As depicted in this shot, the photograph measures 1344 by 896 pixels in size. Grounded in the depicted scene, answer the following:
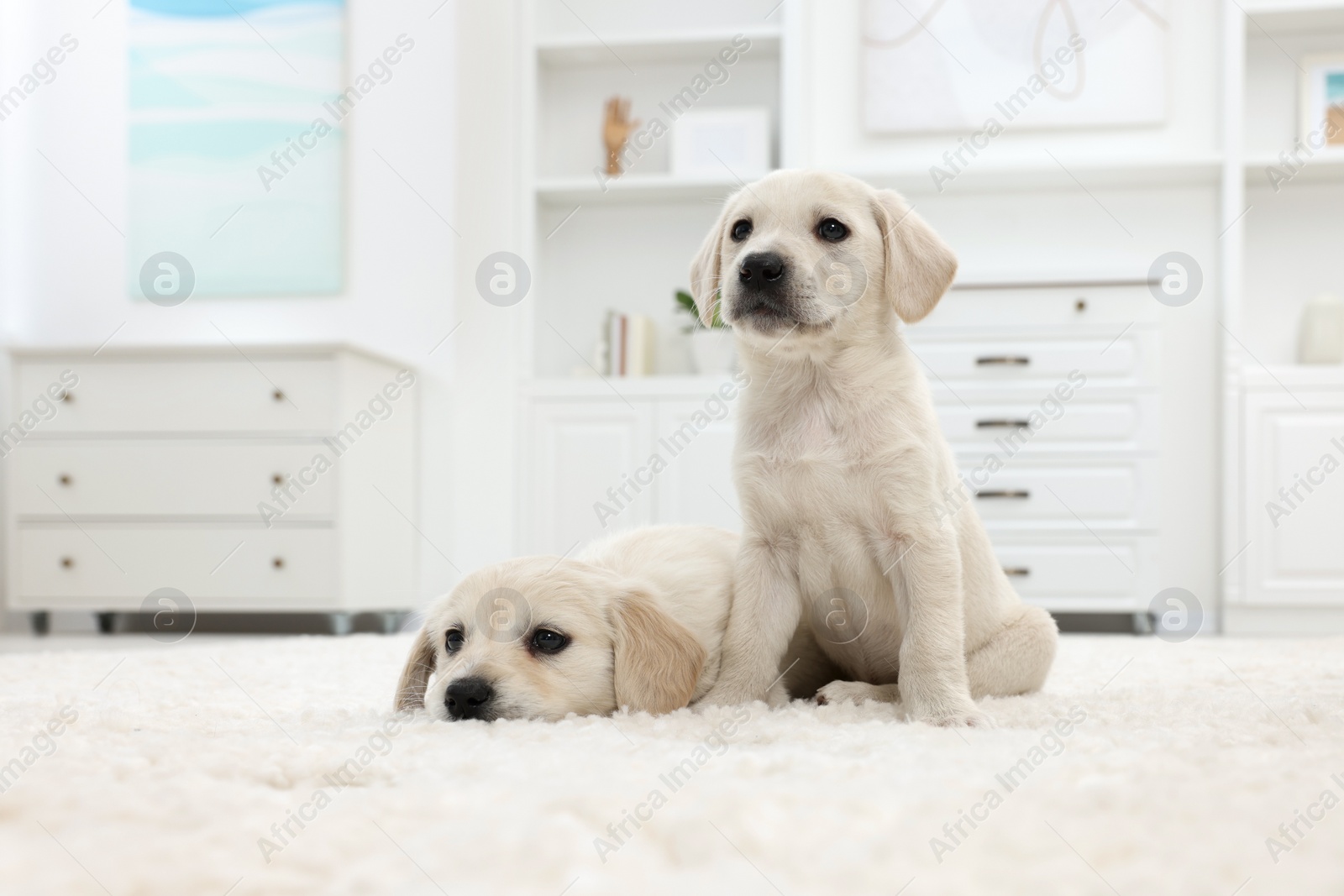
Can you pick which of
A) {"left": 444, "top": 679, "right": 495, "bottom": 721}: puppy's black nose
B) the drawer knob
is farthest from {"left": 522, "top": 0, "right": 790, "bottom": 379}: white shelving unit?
{"left": 444, "top": 679, "right": 495, "bottom": 721}: puppy's black nose

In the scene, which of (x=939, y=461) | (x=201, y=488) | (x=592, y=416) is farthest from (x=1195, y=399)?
(x=201, y=488)

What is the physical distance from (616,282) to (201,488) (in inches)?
85.9

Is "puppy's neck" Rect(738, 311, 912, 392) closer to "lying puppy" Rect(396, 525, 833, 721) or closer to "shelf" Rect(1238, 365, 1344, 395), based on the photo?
"lying puppy" Rect(396, 525, 833, 721)

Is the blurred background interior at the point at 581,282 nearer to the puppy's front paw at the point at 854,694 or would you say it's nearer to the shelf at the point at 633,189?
the shelf at the point at 633,189

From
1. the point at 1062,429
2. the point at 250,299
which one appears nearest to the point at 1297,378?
the point at 1062,429

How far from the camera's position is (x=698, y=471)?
4270 millimetres

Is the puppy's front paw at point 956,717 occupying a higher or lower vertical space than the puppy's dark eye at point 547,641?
lower

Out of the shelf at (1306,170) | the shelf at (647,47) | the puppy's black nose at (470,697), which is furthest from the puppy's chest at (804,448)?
the shelf at (1306,170)

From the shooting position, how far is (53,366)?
13.2 ft

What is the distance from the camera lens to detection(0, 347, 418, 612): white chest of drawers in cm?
388

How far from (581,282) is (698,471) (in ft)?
4.59

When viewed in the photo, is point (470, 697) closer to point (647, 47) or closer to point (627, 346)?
point (627, 346)

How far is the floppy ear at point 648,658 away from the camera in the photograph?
4.94 ft

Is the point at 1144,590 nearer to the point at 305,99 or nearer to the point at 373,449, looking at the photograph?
the point at 373,449
